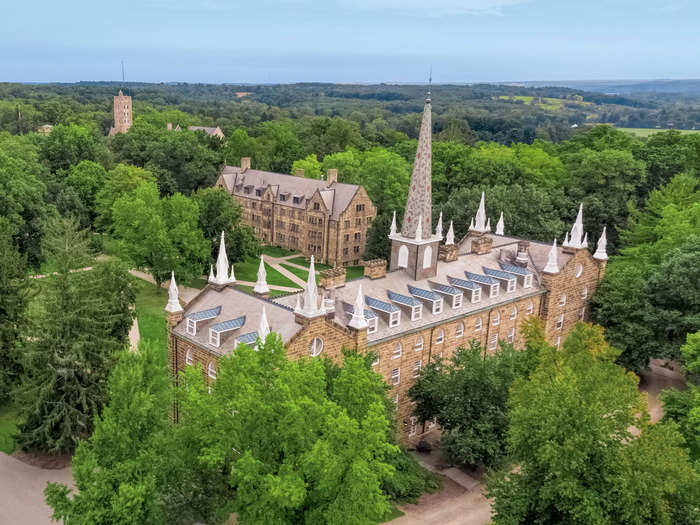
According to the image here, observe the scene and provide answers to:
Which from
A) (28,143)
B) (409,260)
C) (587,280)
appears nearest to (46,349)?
(409,260)

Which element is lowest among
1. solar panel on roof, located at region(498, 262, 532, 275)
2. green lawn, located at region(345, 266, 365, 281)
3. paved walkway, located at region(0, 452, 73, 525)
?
green lawn, located at region(345, 266, 365, 281)

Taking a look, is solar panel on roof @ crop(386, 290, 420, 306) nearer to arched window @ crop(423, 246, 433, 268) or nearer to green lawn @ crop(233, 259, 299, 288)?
arched window @ crop(423, 246, 433, 268)

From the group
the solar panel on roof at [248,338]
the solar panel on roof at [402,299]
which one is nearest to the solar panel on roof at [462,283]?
the solar panel on roof at [402,299]

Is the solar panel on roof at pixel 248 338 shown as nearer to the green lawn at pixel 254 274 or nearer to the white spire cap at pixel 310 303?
the white spire cap at pixel 310 303

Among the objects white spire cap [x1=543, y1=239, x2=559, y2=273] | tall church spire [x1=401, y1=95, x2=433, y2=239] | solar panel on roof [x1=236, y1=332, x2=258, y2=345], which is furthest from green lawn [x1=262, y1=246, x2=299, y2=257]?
solar panel on roof [x1=236, y1=332, x2=258, y2=345]

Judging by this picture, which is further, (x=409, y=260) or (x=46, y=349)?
(x=409, y=260)

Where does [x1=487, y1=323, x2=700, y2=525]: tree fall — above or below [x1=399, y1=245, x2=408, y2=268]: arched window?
below

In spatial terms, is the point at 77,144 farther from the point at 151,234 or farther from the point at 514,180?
the point at 514,180
